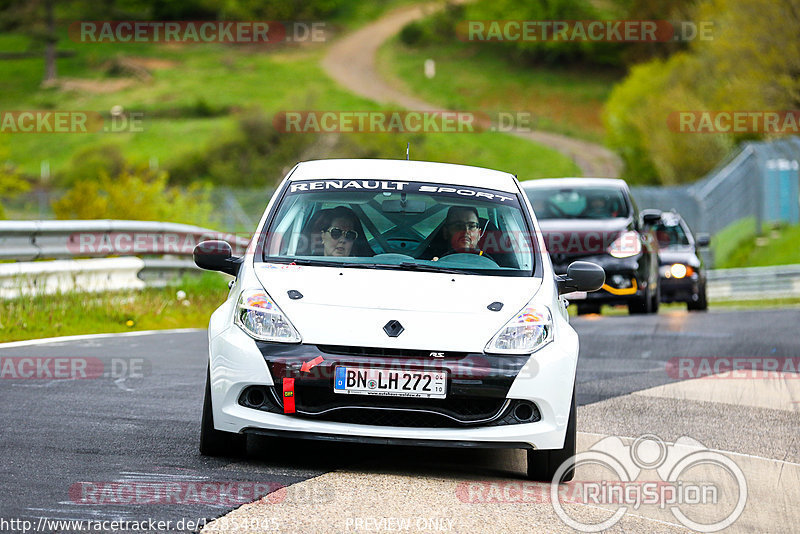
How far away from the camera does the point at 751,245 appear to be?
40719mm

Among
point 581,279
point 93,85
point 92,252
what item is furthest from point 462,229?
point 93,85

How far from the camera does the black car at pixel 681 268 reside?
70.2ft

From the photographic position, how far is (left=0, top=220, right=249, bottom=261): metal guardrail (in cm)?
1379

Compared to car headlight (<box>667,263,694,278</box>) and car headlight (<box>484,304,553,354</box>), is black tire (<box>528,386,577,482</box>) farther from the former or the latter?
car headlight (<box>667,263,694,278</box>)

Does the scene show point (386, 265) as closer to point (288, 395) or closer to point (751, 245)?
point (288, 395)

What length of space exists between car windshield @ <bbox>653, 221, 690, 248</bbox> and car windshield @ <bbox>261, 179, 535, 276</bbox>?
13.9 metres

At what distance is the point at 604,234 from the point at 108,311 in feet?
20.4

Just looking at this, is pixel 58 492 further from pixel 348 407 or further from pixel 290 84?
pixel 290 84

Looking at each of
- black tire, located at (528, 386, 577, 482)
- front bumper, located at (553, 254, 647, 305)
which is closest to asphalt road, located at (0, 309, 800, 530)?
black tire, located at (528, 386, 577, 482)

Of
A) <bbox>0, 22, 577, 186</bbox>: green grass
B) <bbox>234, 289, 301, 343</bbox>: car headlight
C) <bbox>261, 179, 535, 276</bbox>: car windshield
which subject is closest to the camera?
<bbox>234, 289, 301, 343</bbox>: car headlight

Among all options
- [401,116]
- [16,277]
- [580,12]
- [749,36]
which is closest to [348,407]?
[16,277]

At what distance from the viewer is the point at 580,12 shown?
371ft

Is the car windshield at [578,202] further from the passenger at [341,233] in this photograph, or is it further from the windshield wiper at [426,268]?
the windshield wiper at [426,268]

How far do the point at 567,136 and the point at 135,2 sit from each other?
4946 cm
